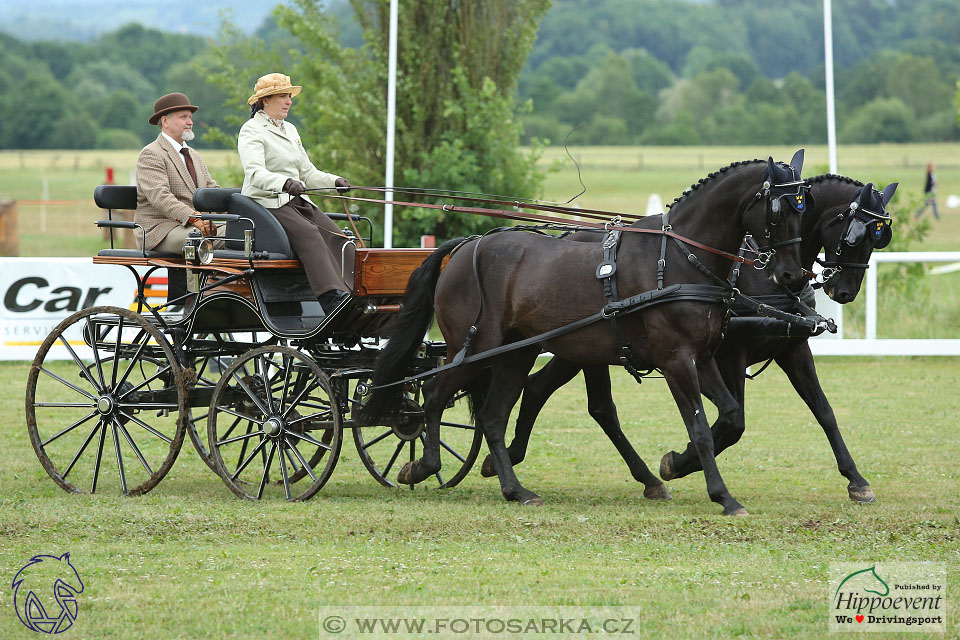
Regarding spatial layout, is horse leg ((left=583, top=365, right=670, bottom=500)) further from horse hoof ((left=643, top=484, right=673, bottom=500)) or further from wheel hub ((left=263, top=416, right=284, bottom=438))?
wheel hub ((left=263, top=416, right=284, bottom=438))

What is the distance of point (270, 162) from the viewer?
8008 mm

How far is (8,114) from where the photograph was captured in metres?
71.2

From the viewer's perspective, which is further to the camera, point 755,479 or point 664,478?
point 755,479

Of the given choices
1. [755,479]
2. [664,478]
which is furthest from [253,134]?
[755,479]

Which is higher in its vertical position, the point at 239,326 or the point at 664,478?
the point at 239,326

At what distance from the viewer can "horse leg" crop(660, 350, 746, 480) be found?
24.0ft

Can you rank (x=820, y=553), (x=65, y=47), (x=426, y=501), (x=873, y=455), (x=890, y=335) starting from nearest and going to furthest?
1. (x=820, y=553)
2. (x=426, y=501)
3. (x=873, y=455)
4. (x=890, y=335)
5. (x=65, y=47)

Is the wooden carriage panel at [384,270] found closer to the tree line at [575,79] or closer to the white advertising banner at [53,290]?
the white advertising banner at [53,290]

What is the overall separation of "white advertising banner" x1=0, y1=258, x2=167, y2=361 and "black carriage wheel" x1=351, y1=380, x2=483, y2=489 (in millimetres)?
4082

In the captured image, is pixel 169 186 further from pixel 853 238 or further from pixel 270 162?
pixel 853 238

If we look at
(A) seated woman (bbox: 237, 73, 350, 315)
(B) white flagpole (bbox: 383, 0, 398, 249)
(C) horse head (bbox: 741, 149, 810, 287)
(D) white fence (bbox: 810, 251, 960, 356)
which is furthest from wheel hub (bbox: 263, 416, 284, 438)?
(D) white fence (bbox: 810, 251, 960, 356)

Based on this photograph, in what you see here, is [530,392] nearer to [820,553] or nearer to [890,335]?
[820,553]

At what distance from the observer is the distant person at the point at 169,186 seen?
7.89 metres

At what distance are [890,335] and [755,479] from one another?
743 cm
